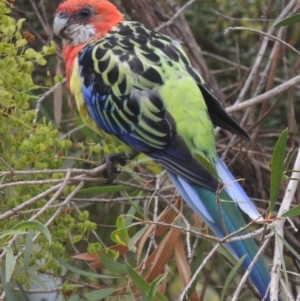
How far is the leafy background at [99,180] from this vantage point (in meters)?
1.65

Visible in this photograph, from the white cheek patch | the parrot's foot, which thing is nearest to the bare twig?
the white cheek patch

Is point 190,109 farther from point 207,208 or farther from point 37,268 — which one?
point 37,268

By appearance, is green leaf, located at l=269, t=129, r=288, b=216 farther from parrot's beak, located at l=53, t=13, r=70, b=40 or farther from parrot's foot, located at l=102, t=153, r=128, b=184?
parrot's beak, located at l=53, t=13, r=70, b=40

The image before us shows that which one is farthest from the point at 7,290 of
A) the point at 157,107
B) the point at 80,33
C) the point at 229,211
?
the point at 80,33

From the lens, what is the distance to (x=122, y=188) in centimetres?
196

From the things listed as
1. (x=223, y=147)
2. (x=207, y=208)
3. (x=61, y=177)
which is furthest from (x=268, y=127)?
(x=61, y=177)

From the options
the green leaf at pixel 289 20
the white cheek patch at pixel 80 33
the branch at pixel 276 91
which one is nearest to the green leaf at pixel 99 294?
the branch at pixel 276 91

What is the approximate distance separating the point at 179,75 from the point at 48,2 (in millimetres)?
1012

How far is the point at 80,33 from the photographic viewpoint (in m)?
2.55

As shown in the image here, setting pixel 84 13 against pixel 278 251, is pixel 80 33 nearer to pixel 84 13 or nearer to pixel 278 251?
pixel 84 13

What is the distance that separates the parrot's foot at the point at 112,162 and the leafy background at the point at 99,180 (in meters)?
0.03

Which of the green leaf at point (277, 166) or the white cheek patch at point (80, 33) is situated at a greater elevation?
the green leaf at point (277, 166)

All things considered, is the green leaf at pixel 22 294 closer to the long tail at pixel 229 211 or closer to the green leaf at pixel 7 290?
the green leaf at pixel 7 290

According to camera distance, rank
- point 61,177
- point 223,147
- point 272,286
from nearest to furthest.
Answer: point 272,286 → point 61,177 → point 223,147
